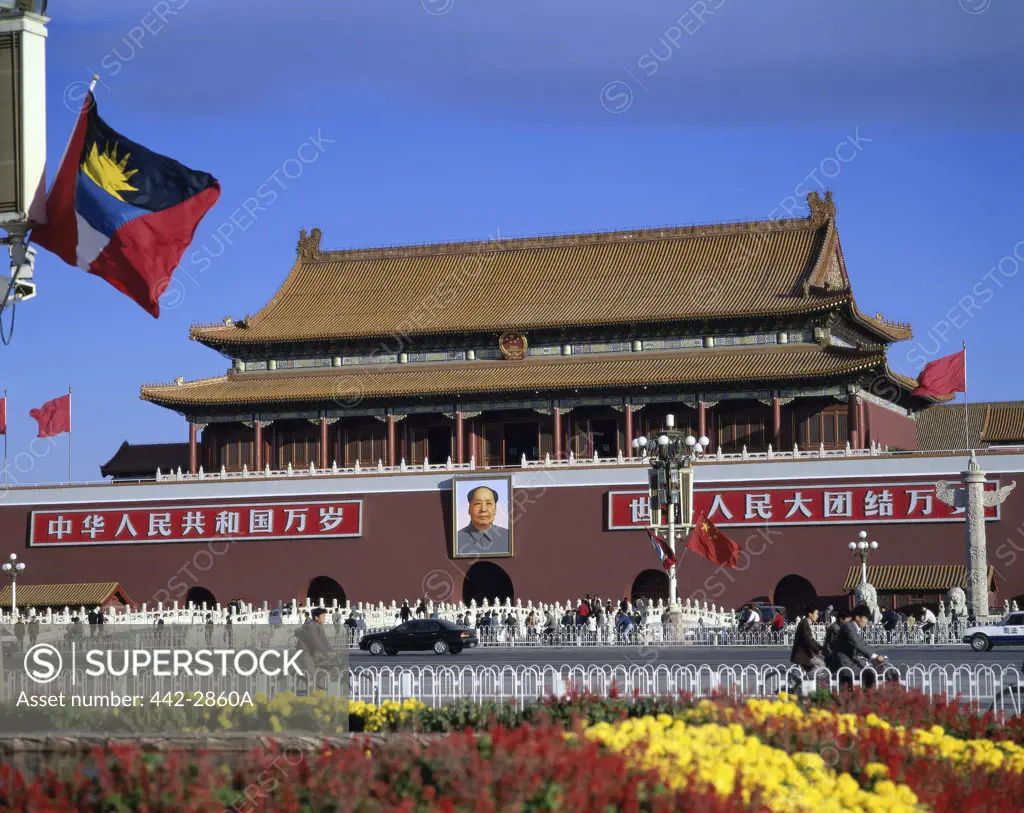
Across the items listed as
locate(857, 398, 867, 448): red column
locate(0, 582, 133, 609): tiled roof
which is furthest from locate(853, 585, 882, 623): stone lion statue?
locate(0, 582, 133, 609): tiled roof

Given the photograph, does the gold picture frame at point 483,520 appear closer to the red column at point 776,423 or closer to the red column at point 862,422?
the red column at point 776,423

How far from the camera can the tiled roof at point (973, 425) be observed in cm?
5412

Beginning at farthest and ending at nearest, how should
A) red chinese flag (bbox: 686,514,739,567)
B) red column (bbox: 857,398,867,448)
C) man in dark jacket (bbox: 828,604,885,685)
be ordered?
red column (bbox: 857,398,867,448), red chinese flag (bbox: 686,514,739,567), man in dark jacket (bbox: 828,604,885,685)

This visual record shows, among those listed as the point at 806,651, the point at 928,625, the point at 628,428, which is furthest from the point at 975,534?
the point at 806,651

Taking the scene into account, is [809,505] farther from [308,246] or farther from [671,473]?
[308,246]

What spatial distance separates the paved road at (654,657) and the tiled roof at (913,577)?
23.5 ft

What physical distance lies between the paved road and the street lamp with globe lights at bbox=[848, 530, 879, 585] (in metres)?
Result: 5.82

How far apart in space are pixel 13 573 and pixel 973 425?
3289cm

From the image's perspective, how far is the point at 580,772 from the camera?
8039mm

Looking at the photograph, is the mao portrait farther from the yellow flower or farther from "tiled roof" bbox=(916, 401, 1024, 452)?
the yellow flower

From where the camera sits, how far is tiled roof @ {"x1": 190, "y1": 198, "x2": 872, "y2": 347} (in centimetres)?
4622

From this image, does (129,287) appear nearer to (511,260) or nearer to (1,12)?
(1,12)

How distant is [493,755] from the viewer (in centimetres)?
844

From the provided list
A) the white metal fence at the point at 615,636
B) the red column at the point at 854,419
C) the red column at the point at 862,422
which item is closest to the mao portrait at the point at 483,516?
the white metal fence at the point at 615,636
